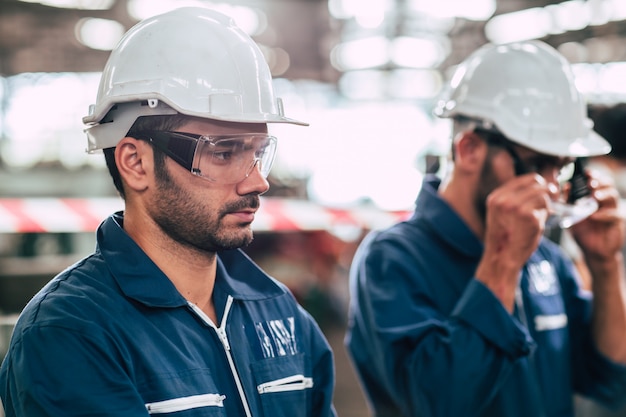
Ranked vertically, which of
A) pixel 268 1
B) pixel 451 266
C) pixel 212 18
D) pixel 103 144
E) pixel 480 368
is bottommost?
pixel 480 368

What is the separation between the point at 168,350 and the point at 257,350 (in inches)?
11.2

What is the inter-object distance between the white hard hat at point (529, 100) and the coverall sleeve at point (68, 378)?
165 cm

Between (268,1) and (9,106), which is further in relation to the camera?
(9,106)

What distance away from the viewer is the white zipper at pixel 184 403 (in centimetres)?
170

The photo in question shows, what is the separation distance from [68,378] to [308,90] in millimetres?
14378

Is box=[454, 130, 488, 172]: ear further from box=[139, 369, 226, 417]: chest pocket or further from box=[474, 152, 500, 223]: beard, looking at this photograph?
box=[139, 369, 226, 417]: chest pocket

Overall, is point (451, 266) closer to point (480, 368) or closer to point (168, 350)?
point (480, 368)

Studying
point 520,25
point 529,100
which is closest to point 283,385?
point 529,100

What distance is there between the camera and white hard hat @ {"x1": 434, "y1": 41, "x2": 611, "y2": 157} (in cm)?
272

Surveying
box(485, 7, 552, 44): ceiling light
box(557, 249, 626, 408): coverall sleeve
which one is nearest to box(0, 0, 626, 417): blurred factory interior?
box(485, 7, 552, 44): ceiling light

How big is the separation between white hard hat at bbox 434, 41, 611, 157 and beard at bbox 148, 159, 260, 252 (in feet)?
3.88

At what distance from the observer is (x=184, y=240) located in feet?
6.41

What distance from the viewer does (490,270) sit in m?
2.54

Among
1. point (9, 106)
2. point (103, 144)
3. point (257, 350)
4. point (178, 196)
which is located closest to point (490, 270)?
point (257, 350)
